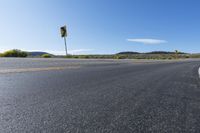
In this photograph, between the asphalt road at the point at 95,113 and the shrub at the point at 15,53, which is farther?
the shrub at the point at 15,53

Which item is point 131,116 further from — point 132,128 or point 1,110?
point 1,110

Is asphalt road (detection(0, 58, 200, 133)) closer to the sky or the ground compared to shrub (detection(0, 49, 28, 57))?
closer to the ground

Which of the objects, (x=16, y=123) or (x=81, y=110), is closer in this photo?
(x=16, y=123)

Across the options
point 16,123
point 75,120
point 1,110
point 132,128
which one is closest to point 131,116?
point 132,128

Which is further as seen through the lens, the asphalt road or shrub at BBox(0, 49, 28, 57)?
shrub at BBox(0, 49, 28, 57)

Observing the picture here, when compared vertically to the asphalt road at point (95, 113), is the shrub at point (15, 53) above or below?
above

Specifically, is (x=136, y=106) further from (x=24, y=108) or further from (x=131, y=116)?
(x=24, y=108)

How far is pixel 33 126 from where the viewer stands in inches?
107

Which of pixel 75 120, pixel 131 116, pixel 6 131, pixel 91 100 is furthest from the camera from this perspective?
pixel 91 100

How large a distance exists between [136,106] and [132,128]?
3.90ft

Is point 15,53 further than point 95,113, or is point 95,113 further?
point 15,53

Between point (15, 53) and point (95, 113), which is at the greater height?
point (15, 53)

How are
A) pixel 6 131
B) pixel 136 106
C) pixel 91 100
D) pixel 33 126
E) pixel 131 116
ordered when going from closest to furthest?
pixel 6 131 → pixel 33 126 → pixel 131 116 → pixel 136 106 → pixel 91 100

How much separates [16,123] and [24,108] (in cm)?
71
